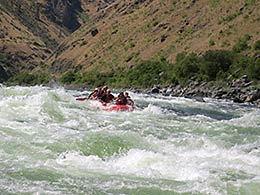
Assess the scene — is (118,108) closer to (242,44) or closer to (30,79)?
(242,44)

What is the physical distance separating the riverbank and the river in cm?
1934

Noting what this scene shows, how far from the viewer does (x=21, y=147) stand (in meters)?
14.0

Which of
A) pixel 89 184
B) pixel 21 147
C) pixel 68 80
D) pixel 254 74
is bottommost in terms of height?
pixel 89 184

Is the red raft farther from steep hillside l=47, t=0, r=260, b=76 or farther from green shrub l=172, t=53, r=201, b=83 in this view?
steep hillside l=47, t=0, r=260, b=76

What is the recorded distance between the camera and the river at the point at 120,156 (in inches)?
434

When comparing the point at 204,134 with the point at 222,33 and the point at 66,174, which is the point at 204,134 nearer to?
the point at 66,174

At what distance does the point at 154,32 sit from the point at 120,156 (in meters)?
80.6

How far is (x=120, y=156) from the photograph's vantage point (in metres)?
14.2

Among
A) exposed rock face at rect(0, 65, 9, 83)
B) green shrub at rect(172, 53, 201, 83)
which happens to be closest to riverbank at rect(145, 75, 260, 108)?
green shrub at rect(172, 53, 201, 83)

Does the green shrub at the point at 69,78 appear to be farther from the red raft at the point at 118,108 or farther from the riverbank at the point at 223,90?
the red raft at the point at 118,108

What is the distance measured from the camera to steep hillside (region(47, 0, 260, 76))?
69812 millimetres

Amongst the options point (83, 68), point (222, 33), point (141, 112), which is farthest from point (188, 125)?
point (83, 68)

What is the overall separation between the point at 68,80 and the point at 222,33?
4124 cm

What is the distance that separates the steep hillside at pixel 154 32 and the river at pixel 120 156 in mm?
41793
